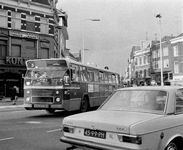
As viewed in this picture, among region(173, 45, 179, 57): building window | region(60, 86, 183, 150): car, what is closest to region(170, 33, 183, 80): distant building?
region(173, 45, 179, 57): building window

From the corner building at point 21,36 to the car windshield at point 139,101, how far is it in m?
26.5

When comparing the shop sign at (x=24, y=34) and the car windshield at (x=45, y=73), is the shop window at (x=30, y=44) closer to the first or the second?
the shop sign at (x=24, y=34)

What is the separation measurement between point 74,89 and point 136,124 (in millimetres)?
8424

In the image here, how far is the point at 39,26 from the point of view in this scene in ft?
112

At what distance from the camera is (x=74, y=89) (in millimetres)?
12070

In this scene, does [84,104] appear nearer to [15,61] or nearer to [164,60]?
[15,61]

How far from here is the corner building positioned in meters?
30.3

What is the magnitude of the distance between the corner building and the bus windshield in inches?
752

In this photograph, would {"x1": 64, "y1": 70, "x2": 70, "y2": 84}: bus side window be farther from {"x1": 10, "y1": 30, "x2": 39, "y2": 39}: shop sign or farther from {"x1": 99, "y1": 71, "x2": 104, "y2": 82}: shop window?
{"x1": 10, "y1": 30, "x2": 39, "y2": 39}: shop sign

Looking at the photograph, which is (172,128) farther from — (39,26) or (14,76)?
(39,26)

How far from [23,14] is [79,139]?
102 feet

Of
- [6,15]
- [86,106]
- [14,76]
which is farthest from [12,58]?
[86,106]

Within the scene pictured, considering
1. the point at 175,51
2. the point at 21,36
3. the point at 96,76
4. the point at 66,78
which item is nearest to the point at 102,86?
the point at 96,76

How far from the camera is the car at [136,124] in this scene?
3795mm
